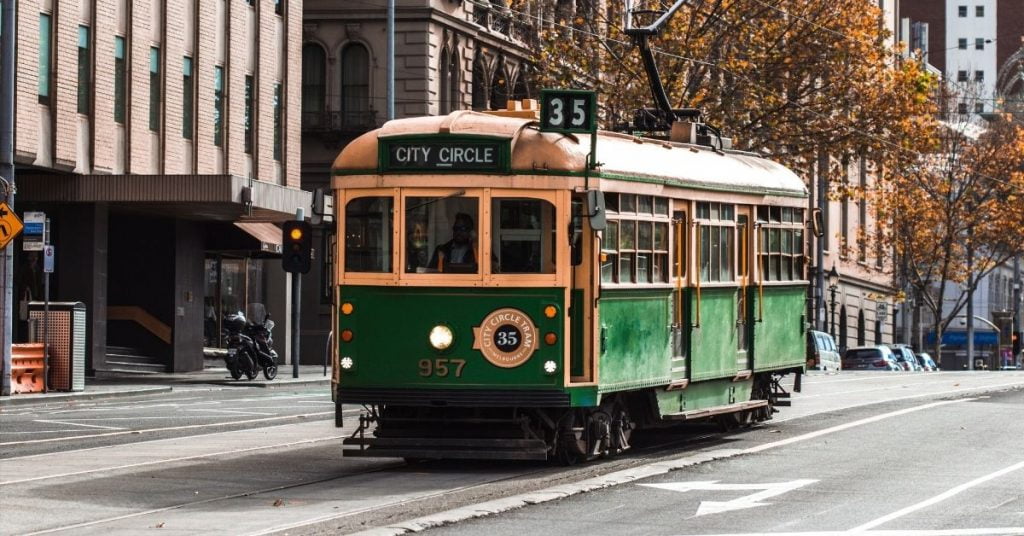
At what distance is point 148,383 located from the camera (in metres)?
36.5

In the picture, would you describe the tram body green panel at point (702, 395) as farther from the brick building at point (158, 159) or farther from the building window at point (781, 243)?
the brick building at point (158, 159)

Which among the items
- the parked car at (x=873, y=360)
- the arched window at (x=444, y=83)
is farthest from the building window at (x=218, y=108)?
the parked car at (x=873, y=360)

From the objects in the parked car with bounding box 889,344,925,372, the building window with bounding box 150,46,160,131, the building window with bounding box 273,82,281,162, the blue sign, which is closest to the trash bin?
the building window with bounding box 150,46,160,131

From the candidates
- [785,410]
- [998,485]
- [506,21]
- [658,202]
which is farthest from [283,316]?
[998,485]

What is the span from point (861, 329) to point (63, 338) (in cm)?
6450

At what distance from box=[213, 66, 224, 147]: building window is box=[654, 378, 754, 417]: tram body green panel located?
80.6 feet

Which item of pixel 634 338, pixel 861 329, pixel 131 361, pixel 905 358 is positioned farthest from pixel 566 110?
pixel 861 329

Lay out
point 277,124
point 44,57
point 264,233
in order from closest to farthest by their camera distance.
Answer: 1. point 44,57
2. point 264,233
3. point 277,124

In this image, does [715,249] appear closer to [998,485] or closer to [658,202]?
[658,202]

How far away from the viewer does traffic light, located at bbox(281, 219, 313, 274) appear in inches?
745

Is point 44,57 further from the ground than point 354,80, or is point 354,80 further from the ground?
point 354,80

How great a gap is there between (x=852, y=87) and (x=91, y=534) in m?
32.6

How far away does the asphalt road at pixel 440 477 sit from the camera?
13141 mm

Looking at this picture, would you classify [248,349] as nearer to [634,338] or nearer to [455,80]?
[455,80]
